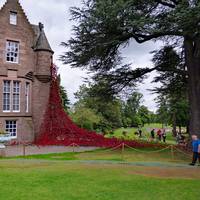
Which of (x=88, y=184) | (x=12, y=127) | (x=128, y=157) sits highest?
(x=12, y=127)

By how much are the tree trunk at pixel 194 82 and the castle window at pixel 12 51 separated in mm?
13732

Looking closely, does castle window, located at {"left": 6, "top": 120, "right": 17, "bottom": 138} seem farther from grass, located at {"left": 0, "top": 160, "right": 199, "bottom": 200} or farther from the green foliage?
the green foliage

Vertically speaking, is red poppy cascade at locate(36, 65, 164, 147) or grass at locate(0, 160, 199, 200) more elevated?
red poppy cascade at locate(36, 65, 164, 147)

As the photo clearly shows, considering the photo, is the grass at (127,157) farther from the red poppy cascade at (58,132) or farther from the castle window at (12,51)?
the castle window at (12,51)

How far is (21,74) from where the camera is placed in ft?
86.8

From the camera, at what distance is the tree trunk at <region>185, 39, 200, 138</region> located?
73.4 feet

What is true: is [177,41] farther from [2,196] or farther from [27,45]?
[2,196]

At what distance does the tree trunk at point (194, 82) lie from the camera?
22358mm

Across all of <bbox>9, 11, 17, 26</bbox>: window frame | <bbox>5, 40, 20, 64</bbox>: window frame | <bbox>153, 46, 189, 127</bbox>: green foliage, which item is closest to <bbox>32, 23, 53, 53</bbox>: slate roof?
<bbox>5, 40, 20, 64</bbox>: window frame

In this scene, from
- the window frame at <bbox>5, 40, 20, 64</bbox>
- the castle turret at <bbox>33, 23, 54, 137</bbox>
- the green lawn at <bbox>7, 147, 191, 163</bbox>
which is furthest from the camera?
the castle turret at <bbox>33, 23, 54, 137</bbox>

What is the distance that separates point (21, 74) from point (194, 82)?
13.9 meters

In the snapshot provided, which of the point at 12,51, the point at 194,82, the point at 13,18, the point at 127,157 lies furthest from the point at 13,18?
the point at 194,82

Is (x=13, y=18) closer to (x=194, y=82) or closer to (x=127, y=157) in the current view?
(x=127, y=157)

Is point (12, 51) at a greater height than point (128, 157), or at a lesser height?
greater
